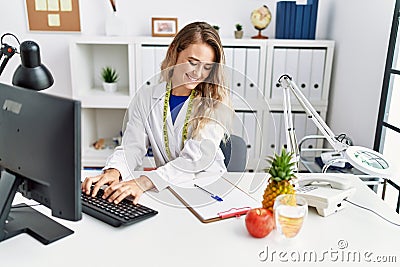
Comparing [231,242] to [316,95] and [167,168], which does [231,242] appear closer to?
[167,168]

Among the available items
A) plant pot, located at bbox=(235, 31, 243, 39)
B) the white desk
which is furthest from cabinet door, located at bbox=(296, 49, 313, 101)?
the white desk

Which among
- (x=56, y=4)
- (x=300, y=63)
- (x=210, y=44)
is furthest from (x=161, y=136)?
(x=56, y=4)

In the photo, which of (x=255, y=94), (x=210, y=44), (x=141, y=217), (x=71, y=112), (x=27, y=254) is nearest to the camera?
(x=71, y=112)

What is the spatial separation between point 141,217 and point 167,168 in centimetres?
30

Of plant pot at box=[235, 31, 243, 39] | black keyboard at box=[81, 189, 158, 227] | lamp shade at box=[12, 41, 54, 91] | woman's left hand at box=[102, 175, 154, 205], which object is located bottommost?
black keyboard at box=[81, 189, 158, 227]

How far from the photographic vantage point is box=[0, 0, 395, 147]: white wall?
6.57ft

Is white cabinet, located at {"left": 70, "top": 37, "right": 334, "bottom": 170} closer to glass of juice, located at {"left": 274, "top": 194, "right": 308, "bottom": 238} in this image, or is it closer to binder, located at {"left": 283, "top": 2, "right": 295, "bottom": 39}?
binder, located at {"left": 283, "top": 2, "right": 295, "bottom": 39}

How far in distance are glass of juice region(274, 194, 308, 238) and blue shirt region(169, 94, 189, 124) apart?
0.52 m

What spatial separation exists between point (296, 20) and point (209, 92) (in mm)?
1445

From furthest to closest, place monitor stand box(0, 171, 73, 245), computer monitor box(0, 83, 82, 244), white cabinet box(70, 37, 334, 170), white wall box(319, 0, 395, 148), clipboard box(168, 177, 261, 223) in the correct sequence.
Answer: white cabinet box(70, 37, 334, 170) → white wall box(319, 0, 395, 148) → clipboard box(168, 177, 261, 223) → monitor stand box(0, 171, 73, 245) → computer monitor box(0, 83, 82, 244)

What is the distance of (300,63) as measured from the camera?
2.46 metres

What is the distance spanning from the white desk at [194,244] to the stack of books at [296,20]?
1.64 m

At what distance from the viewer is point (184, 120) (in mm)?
1361

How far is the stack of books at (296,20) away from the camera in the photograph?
8.09ft
